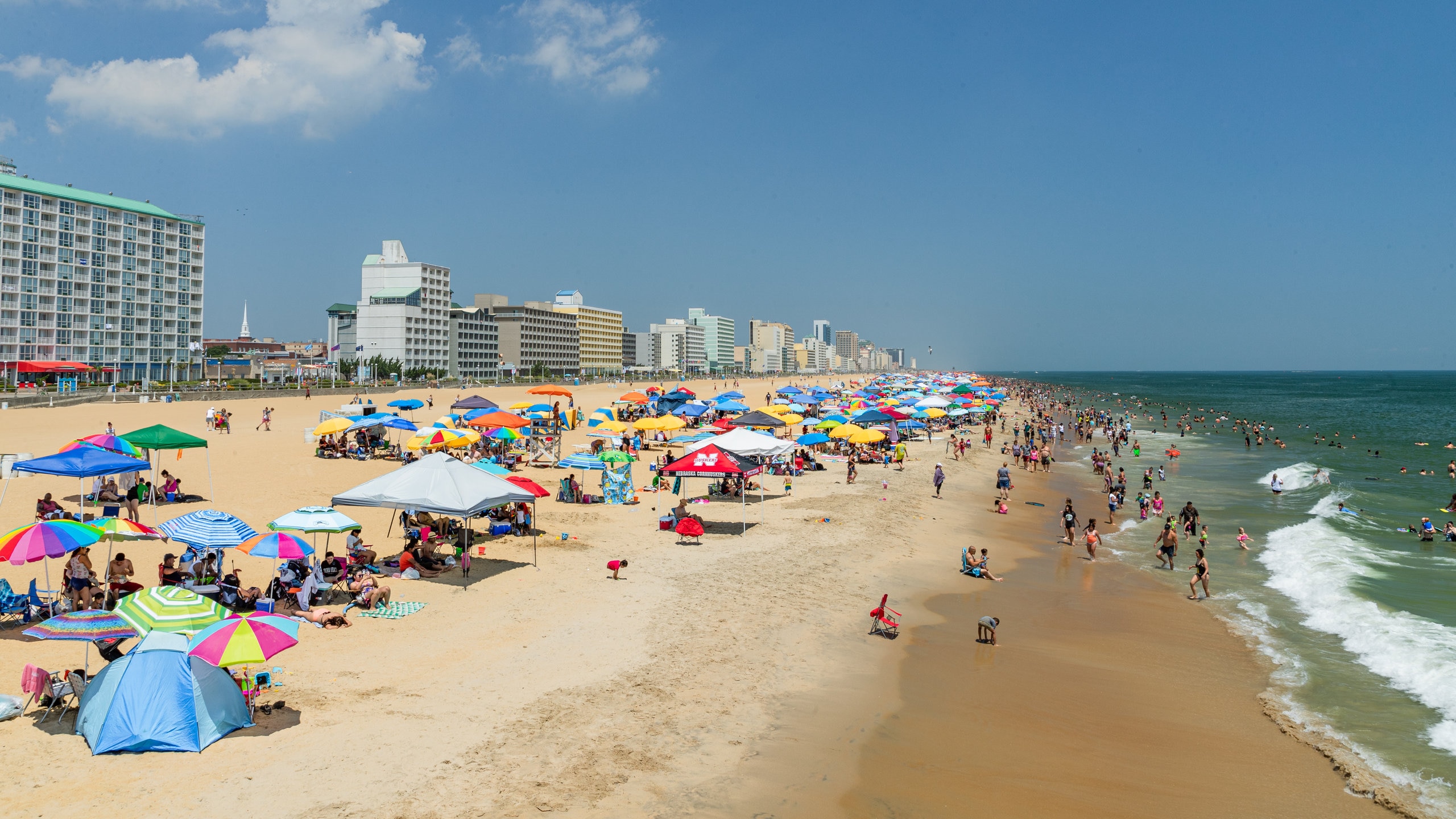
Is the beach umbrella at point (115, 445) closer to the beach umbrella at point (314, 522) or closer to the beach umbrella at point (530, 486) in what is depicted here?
the beach umbrella at point (314, 522)

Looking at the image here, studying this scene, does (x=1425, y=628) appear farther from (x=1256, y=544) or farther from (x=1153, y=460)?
(x=1153, y=460)

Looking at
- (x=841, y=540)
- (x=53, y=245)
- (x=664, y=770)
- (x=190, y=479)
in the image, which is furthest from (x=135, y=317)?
(x=664, y=770)

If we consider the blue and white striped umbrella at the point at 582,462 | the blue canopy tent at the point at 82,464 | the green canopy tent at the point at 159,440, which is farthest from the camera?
the blue and white striped umbrella at the point at 582,462

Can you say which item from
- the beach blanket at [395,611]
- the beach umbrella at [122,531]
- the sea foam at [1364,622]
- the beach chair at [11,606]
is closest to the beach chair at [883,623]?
the sea foam at [1364,622]

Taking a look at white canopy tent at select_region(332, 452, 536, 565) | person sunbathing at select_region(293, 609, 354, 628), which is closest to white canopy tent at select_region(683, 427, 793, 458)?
white canopy tent at select_region(332, 452, 536, 565)

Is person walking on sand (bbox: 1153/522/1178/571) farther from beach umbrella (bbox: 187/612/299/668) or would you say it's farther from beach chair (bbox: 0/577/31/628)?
beach chair (bbox: 0/577/31/628)
